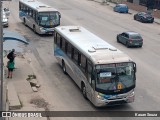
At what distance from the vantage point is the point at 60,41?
85.7 ft

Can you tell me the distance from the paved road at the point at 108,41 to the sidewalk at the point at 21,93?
2.79 ft

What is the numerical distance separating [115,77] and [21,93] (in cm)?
565

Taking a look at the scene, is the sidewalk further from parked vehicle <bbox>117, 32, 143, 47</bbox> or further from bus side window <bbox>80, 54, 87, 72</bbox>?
parked vehicle <bbox>117, 32, 143, 47</bbox>

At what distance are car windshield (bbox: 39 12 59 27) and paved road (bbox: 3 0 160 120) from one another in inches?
55.2

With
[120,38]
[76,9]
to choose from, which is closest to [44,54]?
[120,38]

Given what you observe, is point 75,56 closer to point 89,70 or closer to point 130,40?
point 89,70

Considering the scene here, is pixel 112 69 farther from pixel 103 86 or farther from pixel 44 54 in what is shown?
pixel 44 54

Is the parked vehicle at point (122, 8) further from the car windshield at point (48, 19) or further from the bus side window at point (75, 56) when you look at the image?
the bus side window at point (75, 56)

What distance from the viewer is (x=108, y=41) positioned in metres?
36.9

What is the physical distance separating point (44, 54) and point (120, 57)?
41.4 ft

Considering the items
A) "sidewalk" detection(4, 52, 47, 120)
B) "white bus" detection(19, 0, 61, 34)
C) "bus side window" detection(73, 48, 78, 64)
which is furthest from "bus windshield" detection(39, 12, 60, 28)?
"bus side window" detection(73, 48, 78, 64)

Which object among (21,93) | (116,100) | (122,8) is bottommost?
(21,93)

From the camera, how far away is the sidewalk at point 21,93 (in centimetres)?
1891

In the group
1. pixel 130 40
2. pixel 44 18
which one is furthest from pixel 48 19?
pixel 130 40
